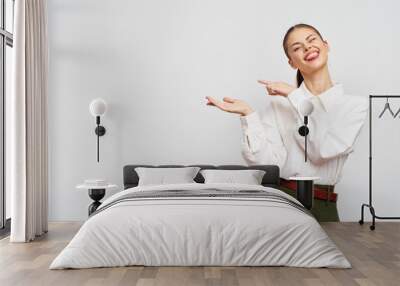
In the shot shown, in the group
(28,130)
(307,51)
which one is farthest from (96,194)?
(307,51)

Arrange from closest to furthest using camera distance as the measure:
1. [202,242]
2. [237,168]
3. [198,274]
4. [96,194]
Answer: [198,274], [202,242], [96,194], [237,168]

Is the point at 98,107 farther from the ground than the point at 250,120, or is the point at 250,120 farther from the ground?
the point at 98,107

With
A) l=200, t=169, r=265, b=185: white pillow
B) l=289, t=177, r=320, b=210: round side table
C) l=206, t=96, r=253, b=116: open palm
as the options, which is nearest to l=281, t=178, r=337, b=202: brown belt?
l=289, t=177, r=320, b=210: round side table

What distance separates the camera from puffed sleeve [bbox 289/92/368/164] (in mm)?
7156

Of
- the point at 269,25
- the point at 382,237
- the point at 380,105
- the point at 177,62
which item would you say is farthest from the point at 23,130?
the point at 380,105

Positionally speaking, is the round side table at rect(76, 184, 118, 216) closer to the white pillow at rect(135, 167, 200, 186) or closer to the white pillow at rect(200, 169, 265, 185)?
the white pillow at rect(135, 167, 200, 186)

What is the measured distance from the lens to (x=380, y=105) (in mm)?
7215

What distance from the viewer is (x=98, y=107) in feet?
22.6

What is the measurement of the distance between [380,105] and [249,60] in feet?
5.90

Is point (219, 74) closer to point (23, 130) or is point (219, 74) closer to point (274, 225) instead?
point (23, 130)

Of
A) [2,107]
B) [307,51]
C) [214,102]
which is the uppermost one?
[307,51]

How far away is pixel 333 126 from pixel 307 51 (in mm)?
1038

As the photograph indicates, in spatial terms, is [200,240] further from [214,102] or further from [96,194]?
[214,102]

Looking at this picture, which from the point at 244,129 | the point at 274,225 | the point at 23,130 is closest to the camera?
the point at 274,225
